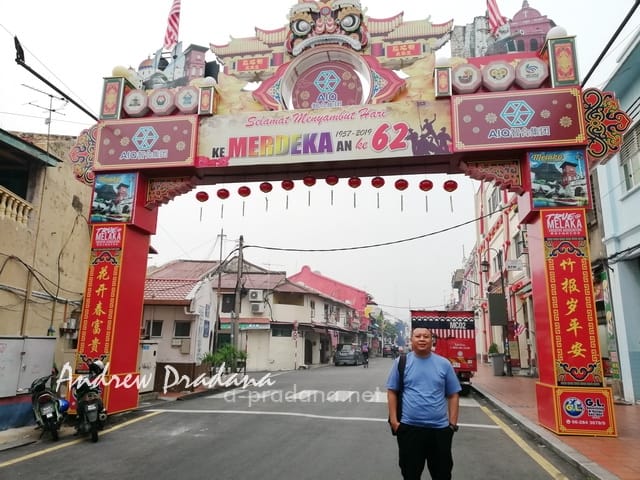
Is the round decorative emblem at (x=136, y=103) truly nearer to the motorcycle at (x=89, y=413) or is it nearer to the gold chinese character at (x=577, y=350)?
the motorcycle at (x=89, y=413)

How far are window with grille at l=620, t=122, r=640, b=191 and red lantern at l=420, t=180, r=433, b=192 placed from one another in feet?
15.5

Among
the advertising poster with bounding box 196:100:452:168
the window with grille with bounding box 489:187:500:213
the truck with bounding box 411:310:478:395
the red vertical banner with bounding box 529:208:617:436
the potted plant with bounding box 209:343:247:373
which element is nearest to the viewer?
the red vertical banner with bounding box 529:208:617:436

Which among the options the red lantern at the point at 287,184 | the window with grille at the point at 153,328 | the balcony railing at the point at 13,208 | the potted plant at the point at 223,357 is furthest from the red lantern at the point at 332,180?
the window with grille at the point at 153,328

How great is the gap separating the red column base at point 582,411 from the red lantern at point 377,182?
5.22 m

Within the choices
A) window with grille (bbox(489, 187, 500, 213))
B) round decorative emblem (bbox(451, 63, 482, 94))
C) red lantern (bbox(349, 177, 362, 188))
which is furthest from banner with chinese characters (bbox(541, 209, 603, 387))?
window with grille (bbox(489, 187, 500, 213))

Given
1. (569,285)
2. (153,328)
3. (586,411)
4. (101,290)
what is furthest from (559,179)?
(153,328)

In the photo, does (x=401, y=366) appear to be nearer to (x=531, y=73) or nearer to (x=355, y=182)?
(x=355, y=182)

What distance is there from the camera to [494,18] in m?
10.8

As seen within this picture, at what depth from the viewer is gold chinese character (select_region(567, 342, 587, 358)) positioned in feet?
26.3

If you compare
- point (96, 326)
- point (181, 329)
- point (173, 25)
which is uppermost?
point (173, 25)

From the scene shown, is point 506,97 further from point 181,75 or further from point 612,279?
point 181,75

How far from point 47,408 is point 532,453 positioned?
738 cm

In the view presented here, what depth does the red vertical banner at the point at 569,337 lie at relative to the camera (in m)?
7.71

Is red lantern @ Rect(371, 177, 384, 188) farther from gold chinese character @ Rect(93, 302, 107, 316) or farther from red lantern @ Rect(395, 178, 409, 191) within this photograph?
gold chinese character @ Rect(93, 302, 107, 316)
